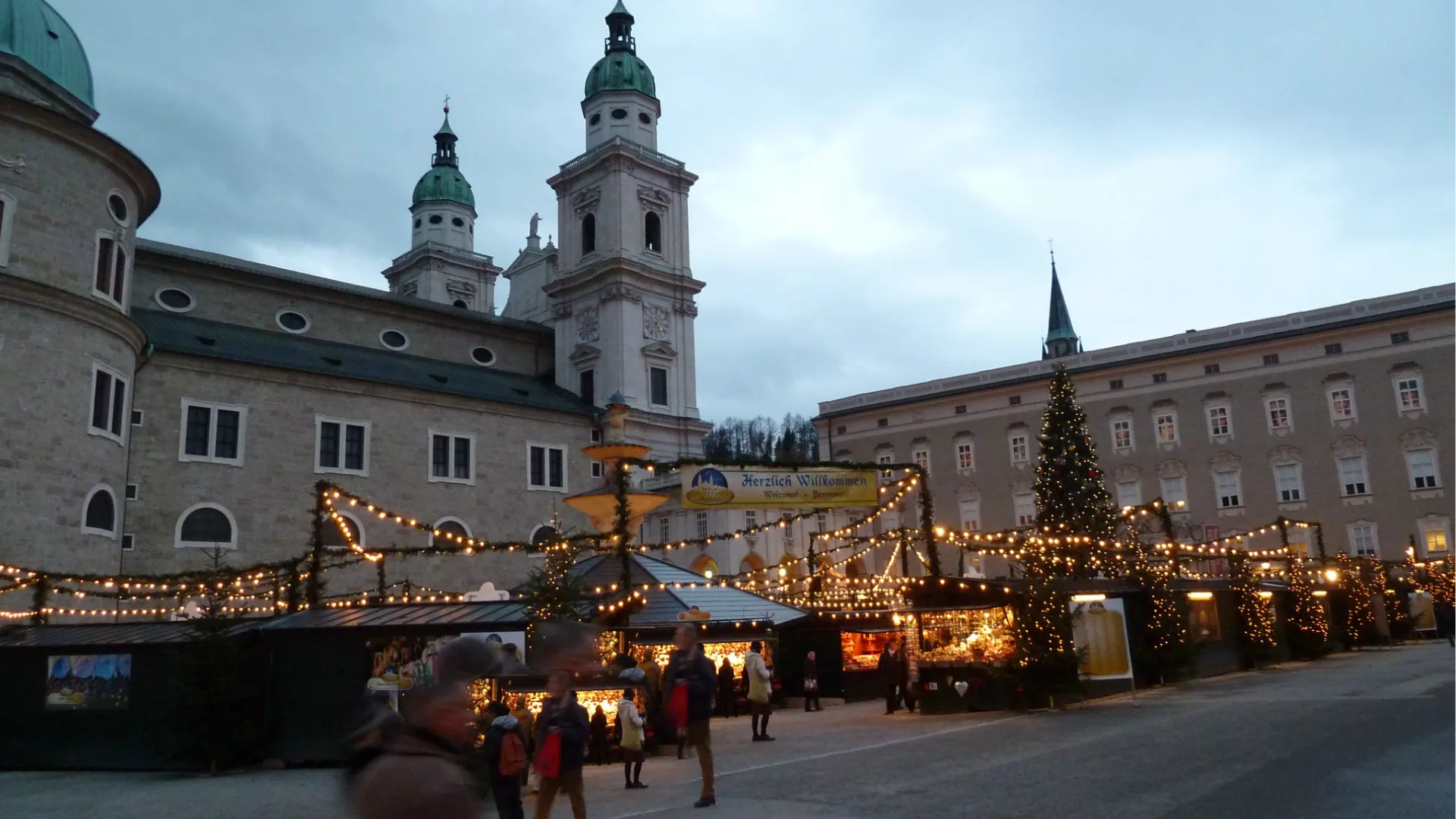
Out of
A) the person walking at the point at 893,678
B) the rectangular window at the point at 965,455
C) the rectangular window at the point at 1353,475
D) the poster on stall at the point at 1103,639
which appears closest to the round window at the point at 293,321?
the rectangular window at the point at 965,455

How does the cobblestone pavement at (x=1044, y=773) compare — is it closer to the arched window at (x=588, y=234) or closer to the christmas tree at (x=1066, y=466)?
the christmas tree at (x=1066, y=466)

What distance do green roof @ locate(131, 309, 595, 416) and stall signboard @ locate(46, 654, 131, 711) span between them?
23741mm

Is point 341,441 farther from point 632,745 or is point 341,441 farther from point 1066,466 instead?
point 632,745

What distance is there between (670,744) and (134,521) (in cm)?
2666

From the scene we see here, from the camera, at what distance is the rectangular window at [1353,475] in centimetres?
4856

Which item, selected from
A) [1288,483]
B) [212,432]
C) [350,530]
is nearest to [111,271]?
[212,432]

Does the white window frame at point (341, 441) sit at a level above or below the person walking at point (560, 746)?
above

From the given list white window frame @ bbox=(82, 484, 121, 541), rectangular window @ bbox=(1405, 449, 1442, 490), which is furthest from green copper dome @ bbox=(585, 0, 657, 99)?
rectangular window @ bbox=(1405, 449, 1442, 490)

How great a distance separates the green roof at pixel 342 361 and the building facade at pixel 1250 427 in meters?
22.0

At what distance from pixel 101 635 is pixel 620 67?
47.3 m

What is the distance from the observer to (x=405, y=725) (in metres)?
3.89

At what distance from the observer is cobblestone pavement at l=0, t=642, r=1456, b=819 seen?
9242 millimetres

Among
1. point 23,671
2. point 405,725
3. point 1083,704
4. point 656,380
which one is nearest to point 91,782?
point 23,671

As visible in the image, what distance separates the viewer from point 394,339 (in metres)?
51.6
